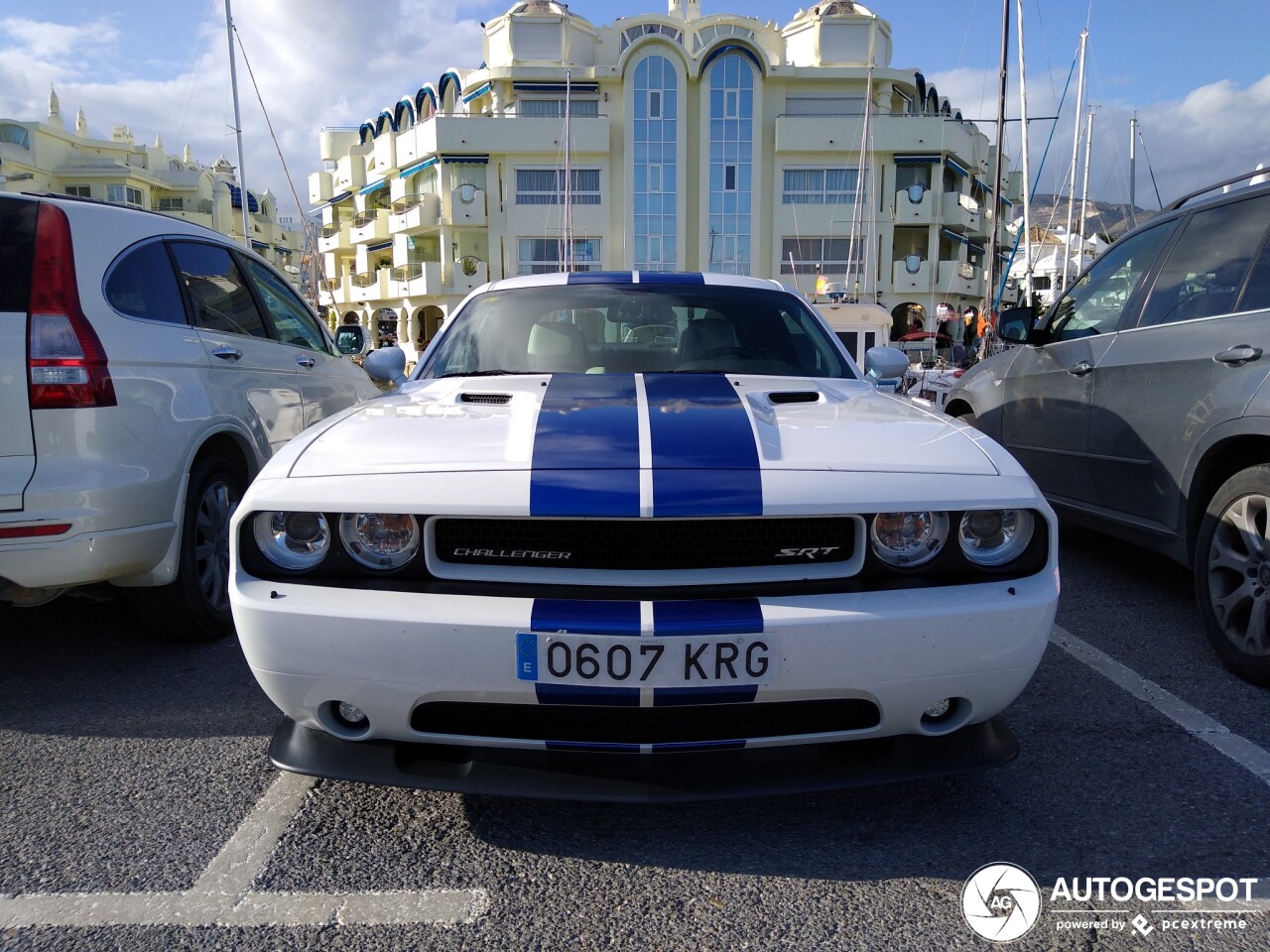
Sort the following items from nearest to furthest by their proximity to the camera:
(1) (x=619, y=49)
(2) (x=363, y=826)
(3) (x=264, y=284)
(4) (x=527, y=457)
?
(4) (x=527, y=457)
(2) (x=363, y=826)
(3) (x=264, y=284)
(1) (x=619, y=49)

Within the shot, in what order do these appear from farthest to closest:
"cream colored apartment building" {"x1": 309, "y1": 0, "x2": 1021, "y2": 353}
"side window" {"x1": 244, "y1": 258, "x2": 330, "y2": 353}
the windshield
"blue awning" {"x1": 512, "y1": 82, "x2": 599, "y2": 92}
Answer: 1. "blue awning" {"x1": 512, "y1": 82, "x2": 599, "y2": 92}
2. "cream colored apartment building" {"x1": 309, "y1": 0, "x2": 1021, "y2": 353}
3. "side window" {"x1": 244, "y1": 258, "x2": 330, "y2": 353}
4. the windshield

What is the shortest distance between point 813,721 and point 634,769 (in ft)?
1.43

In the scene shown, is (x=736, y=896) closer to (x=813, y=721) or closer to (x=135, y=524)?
(x=813, y=721)

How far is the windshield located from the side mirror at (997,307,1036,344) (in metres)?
1.52

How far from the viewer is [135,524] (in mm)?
3016

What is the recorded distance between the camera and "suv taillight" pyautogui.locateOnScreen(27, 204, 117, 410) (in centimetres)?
280

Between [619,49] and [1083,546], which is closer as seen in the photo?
[1083,546]

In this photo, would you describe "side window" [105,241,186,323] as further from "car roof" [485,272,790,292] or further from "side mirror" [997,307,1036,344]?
"side mirror" [997,307,1036,344]

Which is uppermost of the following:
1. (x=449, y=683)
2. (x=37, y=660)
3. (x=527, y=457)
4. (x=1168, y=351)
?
(x=1168, y=351)

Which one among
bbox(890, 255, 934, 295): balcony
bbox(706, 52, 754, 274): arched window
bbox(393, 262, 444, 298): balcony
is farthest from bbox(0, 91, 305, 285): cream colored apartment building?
bbox(890, 255, 934, 295): balcony

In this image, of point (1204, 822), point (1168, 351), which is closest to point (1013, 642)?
point (1204, 822)

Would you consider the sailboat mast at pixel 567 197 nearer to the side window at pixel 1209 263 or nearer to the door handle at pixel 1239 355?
the side window at pixel 1209 263

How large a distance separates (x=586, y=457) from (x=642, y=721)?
0.63 m

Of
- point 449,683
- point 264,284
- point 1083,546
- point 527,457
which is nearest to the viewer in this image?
point 449,683
